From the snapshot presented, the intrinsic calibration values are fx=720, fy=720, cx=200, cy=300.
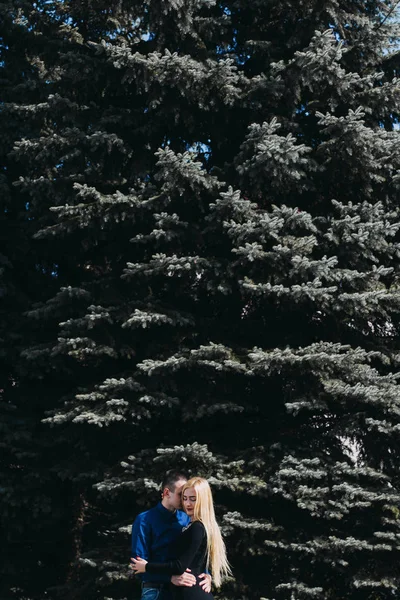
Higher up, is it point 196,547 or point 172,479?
point 172,479

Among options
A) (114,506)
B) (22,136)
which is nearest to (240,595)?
(114,506)

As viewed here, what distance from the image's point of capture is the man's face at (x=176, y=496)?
14.6 feet

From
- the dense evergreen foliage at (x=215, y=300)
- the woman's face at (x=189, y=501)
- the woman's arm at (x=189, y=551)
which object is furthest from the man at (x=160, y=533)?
the dense evergreen foliage at (x=215, y=300)

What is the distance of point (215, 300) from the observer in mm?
8211

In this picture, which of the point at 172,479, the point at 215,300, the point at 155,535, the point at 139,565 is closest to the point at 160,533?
the point at 155,535

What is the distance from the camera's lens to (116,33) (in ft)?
32.1

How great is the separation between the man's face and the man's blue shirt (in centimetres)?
7

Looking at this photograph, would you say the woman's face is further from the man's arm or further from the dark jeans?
the dark jeans

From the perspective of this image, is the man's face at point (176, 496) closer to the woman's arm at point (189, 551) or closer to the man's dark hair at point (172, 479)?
the man's dark hair at point (172, 479)

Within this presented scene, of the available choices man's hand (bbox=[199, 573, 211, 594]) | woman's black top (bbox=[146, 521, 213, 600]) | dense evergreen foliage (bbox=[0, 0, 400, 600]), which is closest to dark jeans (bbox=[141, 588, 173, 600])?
woman's black top (bbox=[146, 521, 213, 600])

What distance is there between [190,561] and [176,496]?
1.45 feet

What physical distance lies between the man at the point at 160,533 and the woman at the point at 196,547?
112 millimetres

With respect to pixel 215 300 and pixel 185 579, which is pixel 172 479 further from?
pixel 215 300

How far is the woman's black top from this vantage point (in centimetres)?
415
